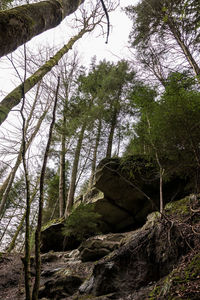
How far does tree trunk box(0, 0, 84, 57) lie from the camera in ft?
5.54

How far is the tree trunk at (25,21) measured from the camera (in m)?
1.69

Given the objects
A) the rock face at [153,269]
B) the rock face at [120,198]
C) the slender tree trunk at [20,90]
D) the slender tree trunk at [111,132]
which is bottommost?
the rock face at [153,269]

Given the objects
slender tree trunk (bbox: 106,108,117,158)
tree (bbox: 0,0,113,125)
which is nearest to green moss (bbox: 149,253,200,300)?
tree (bbox: 0,0,113,125)

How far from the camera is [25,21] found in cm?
190

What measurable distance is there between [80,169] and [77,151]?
3020mm

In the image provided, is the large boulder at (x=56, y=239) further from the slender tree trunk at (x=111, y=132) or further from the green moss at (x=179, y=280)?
the green moss at (x=179, y=280)

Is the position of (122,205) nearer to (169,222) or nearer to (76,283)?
(76,283)

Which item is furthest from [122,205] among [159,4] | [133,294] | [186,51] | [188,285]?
[159,4]

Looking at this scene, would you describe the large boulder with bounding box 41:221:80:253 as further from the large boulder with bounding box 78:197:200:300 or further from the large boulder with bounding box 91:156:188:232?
the large boulder with bounding box 78:197:200:300

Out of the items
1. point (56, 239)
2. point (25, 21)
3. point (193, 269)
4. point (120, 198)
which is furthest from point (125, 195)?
point (25, 21)

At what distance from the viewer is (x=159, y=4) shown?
9516 millimetres

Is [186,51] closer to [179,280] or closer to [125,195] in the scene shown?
[125,195]

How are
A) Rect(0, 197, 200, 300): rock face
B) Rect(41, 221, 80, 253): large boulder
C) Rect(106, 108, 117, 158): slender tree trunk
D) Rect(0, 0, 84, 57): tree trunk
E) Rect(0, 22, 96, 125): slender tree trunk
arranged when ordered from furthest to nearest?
Rect(106, 108, 117, 158): slender tree trunk, Rect(41, 221, 80, 253): large boulder, Rect(0, 22, 96, 125): slender tree trunk, Rect(0, 197, 200, 300): rock face, Rect(0, 0, 84, 57): tree trunk

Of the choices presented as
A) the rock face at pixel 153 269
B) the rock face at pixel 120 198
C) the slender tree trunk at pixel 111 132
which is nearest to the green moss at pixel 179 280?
the rock face at pixel 153 269
